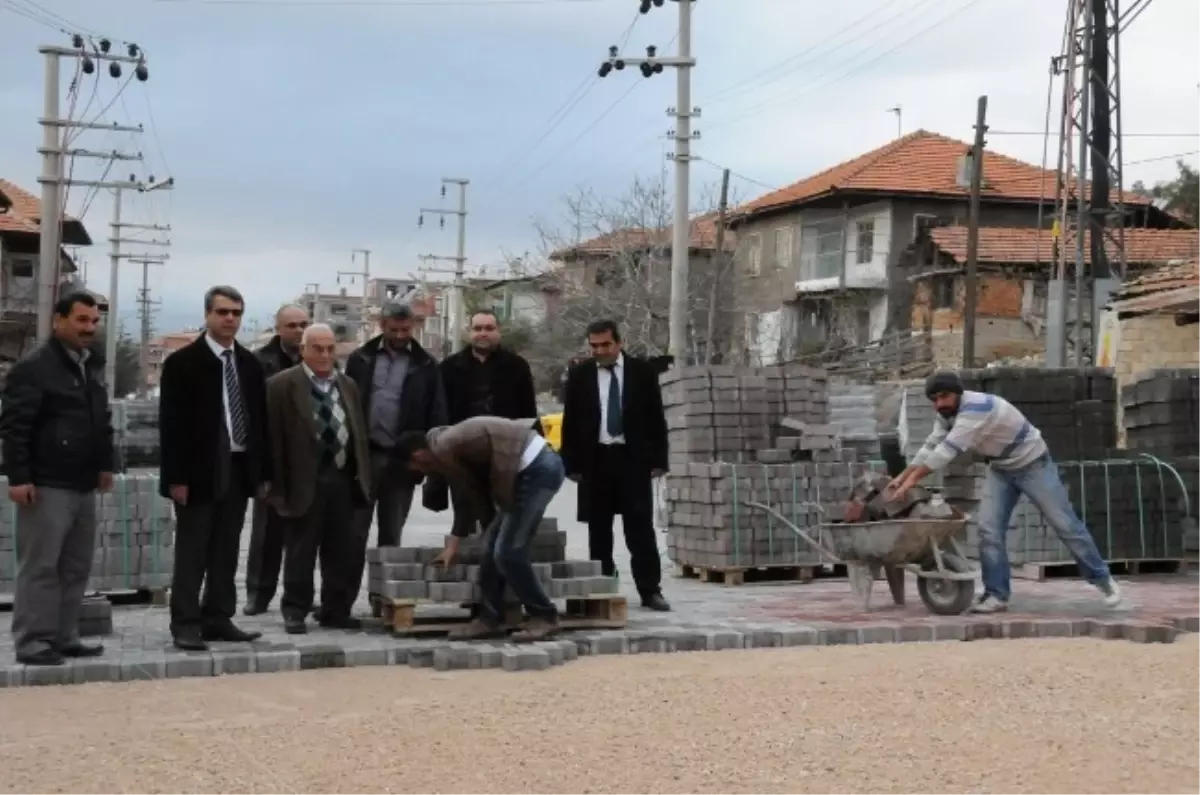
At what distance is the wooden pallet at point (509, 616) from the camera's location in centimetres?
925

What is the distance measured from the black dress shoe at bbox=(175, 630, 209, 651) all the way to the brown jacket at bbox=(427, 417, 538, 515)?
1.64 metres

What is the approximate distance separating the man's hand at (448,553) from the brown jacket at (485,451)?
45 cm

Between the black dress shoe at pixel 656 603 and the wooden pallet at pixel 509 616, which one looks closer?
the wooden pallet at pixel 509 616

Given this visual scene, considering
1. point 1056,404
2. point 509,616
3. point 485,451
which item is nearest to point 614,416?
point 509,616

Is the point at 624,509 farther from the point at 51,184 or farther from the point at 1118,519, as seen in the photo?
the point at 51,184

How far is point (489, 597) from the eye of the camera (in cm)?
912

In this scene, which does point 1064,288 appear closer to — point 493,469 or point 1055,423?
point 1055,423

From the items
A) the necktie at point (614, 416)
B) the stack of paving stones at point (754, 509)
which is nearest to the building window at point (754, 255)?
the stack of paving stones at point (754, 509)

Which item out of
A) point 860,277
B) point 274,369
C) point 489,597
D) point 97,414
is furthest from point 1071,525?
point 860,277

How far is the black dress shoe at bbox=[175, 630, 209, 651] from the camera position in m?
8.60

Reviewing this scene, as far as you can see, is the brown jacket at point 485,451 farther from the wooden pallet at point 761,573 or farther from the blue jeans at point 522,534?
the wooden pallet at point 761,573

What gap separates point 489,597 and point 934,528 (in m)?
3.12

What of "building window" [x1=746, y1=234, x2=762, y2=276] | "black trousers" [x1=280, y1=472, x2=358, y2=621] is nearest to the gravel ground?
"black trousers" [x1=280, y1=472, x2=358, y2=621]

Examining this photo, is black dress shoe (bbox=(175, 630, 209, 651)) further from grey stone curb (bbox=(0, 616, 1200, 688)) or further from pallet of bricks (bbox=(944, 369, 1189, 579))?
pallet of bricks (bbox=(944, 369, 1189, 579))
